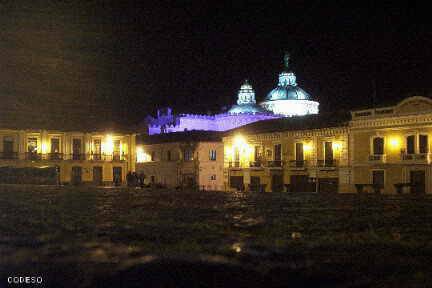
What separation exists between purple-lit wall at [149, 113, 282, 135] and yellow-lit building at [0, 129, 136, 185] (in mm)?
10062

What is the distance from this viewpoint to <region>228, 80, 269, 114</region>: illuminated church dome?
263 ft

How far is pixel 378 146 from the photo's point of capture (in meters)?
36.9

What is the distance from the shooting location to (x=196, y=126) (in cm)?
6962

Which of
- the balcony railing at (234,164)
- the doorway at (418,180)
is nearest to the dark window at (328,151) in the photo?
the doorway at (418,180)

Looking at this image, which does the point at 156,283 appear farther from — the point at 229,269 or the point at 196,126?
the point at 196,126

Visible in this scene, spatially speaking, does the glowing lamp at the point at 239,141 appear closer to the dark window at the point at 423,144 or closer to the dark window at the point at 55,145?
the dark window at the point at 423,144

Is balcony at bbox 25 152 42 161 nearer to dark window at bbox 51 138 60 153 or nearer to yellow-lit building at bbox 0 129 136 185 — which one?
yellow-lit building at bbox 0 129 136 185

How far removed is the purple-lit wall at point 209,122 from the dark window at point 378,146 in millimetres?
33566

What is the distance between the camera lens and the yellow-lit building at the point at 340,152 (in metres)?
34.6

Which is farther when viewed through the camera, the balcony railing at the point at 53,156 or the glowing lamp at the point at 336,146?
the balcony railing at the point at 53,156

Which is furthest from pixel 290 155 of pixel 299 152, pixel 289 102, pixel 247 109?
pixel 289 102

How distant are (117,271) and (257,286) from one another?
3.63ft

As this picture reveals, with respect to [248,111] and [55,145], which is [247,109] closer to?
[248,111]

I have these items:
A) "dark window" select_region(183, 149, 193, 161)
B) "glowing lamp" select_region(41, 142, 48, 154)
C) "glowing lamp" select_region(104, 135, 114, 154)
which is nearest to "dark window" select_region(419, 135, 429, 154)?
"dark window" select_region(183, 149, 193, 161)
